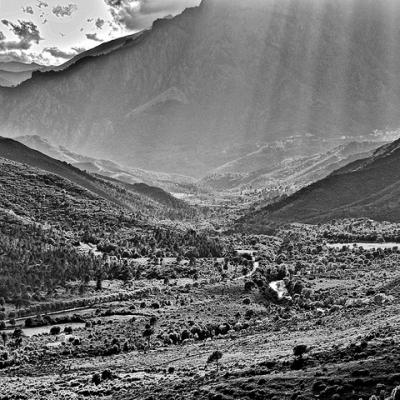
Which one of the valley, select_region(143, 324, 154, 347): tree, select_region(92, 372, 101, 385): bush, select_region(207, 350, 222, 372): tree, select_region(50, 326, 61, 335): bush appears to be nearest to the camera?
the valley

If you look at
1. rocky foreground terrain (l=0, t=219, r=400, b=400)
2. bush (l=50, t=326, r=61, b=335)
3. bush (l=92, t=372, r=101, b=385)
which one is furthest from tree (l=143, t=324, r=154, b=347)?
bush (l=92, t=372, r=101, b=385)

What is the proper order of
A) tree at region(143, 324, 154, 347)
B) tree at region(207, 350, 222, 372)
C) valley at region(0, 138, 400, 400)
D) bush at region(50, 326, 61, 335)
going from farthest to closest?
1. bush at region(50, 326, 61, 335)
2. tree at region(143, 324, 154, 347)
3. tree at region(207, 350, 222, 372)
4. valley at region(0, 138, 400, 400)

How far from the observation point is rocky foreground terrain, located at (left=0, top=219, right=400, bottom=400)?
228 feet

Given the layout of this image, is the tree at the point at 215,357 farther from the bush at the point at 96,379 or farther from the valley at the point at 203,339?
the bush at the point at 96,379

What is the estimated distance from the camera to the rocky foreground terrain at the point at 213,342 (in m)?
69.4

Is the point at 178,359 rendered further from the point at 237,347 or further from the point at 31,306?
the point at 31,306

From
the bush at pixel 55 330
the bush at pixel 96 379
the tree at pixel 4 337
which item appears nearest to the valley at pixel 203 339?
the bush at pixel 96 379

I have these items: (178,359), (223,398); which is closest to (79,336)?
(178,359)

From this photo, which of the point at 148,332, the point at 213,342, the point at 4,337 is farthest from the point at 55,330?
the point at 213,342

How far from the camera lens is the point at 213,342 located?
120125 millimetres

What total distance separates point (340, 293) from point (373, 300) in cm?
2999

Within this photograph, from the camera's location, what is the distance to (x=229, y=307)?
165m

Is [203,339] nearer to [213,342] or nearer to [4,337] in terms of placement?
[213,342]

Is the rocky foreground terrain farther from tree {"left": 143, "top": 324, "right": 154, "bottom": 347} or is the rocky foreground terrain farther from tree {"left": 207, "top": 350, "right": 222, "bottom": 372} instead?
tree {"left": 207, "top": 350, "right": 222, "bottom": 372}
